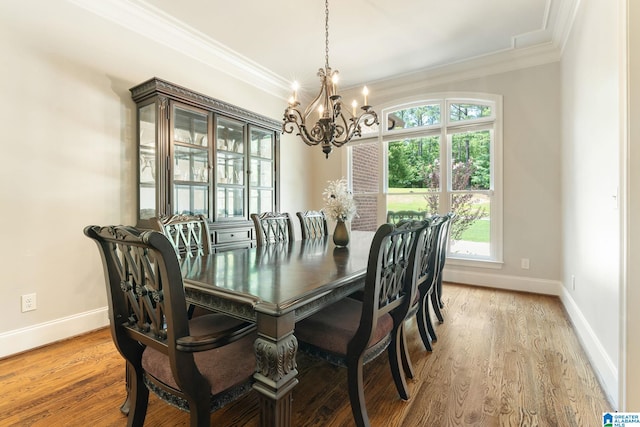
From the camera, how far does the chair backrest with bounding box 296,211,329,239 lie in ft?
9.80

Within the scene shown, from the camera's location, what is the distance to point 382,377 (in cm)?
194

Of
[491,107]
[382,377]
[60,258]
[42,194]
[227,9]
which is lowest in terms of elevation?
[382,377]

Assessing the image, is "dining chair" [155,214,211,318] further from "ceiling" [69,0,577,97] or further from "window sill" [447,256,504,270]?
"window sill" [447,256,504,270]

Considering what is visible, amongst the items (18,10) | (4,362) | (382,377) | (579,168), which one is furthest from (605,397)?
(18,10)

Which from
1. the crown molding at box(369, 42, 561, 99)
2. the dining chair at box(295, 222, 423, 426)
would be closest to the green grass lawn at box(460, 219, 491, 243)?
the crown molding at box(369, 42, 561, 99)

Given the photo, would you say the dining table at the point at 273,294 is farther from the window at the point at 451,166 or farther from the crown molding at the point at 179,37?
the window at the point at 451,166

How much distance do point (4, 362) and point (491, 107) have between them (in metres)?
5.49

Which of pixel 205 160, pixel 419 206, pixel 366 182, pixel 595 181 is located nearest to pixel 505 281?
pixel 419 206

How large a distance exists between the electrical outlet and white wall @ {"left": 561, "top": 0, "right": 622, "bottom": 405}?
390 centimetres

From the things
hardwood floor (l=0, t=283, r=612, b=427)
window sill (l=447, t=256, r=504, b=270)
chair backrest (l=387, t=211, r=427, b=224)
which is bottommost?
hardwood floor (l=0, t=283, r=612, b=427)

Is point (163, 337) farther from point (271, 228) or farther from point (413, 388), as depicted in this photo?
point (271, 228)

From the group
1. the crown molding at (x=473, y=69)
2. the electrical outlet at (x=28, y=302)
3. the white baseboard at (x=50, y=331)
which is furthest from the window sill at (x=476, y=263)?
the electrical outlet at (x=28, y=302)

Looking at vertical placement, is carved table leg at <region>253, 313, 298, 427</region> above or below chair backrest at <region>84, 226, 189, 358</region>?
below

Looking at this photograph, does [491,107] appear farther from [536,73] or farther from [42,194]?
[42,194]
